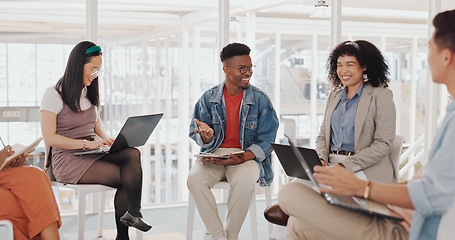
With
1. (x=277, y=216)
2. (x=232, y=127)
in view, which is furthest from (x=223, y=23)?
(x=277, y=216)

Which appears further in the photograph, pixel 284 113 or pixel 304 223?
pixel 284 113

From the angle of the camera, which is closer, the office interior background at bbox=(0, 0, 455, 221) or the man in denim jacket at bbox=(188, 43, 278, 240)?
the man in denim jacket at bbox=(188, 43, 278, 240)

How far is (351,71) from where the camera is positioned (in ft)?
9.50

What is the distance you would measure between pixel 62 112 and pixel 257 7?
6.70 ft

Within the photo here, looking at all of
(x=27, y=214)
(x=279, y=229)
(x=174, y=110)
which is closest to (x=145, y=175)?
(x=174, y=110)

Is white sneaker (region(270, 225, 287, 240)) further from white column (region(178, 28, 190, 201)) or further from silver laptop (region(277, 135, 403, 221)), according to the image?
silver laptop (region(277, 135, 403, 221))

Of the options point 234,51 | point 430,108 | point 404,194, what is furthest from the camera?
point 430,108

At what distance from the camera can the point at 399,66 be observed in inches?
187

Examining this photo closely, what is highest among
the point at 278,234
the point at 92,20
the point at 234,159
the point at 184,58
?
the point at 92,20

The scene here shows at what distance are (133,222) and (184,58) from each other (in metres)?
1.76

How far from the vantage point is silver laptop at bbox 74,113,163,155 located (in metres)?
2.84

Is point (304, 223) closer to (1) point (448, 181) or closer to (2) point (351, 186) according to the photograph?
(2) point (351, 186)

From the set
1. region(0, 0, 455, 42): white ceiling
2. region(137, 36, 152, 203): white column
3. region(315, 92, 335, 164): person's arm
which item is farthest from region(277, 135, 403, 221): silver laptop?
region(0, 0, 455, 42): white ceiling

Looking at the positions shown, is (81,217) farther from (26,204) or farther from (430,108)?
(430,108)
